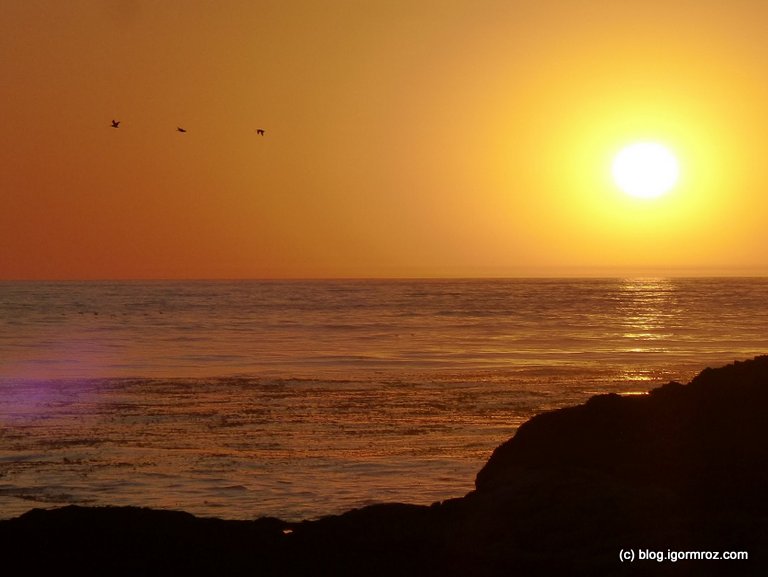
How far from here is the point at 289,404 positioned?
2188cm

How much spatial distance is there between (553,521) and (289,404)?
1465 cm

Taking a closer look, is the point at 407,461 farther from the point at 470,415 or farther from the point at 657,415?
the point at 657,415

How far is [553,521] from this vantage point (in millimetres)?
7551

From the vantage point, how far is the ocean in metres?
13.7

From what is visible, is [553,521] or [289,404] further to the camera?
[289,404]

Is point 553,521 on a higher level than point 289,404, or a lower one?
lower

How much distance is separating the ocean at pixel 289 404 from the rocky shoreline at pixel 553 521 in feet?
11.4

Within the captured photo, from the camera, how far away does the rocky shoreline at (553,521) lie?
7.21 metres

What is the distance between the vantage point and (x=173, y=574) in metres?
7.84

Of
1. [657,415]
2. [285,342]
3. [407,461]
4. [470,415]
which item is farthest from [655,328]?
[657,415]

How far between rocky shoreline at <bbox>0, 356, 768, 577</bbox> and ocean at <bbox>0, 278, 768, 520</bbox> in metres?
3.47

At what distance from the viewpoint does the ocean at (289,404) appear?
13.7 metres

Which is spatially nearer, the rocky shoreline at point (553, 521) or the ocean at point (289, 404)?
the rocky shoreline at point (553, 521)

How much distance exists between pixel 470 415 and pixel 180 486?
7.26 metres
